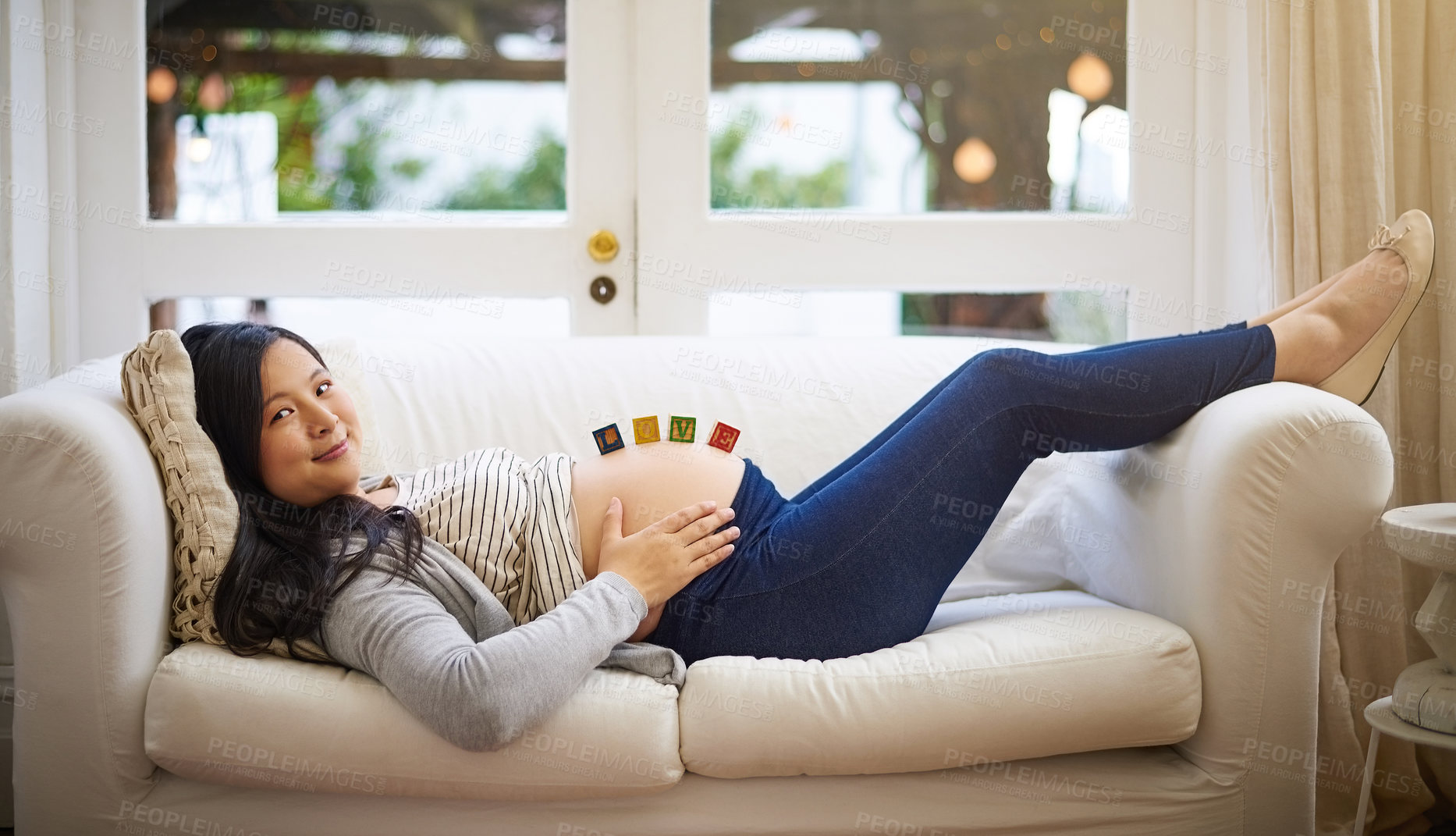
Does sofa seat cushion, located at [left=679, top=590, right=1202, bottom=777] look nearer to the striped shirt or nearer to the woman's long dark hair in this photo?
the striped shirt

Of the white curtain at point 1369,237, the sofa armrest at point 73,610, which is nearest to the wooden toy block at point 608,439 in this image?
the sofa armrest at point 73,610

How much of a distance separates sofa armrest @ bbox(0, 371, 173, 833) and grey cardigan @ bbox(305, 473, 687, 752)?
0.24 meters

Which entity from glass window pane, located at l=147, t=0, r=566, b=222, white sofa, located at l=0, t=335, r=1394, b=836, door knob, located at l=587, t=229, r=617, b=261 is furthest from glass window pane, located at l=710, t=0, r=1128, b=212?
white sofa, located at l=0, t=335, r=1394, b=836

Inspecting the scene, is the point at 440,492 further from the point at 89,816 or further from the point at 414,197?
the point at 414,197

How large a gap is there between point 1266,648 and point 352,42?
2.16m

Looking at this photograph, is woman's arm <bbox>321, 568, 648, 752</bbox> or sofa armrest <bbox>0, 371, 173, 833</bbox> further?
sofa armrest <bbox>0, 371, 173, 833</bbox>

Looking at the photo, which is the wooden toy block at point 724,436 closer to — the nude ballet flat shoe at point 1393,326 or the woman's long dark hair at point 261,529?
the woman's long dark hair at point 261,529

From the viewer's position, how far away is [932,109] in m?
2.40

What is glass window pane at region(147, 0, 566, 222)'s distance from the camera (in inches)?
91.7

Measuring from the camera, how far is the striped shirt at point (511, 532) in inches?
55.1

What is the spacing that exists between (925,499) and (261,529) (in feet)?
2.86

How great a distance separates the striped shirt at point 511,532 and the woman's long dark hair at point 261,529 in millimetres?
56

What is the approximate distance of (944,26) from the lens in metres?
2.38

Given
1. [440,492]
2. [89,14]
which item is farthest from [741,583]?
[89,14]
